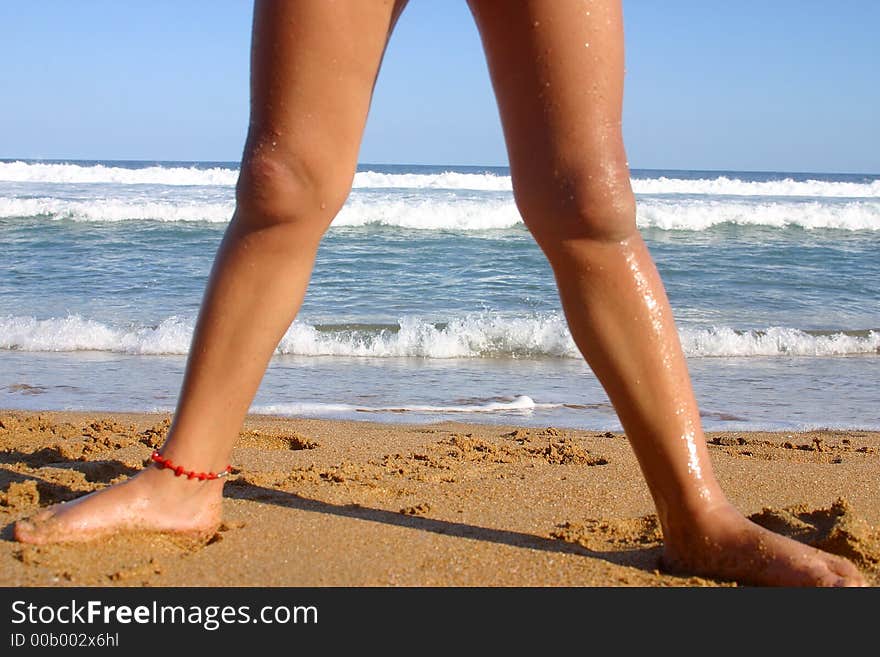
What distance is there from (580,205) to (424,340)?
15.3 ft

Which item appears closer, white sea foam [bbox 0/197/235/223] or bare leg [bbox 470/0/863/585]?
bare leg [bbox 470/0/863/585]

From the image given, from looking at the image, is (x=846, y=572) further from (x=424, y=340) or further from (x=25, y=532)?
(x=424, y=340)

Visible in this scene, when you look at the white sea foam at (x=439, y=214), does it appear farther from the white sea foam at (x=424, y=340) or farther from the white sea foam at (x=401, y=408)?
the white sea foam at (x=401, y=408)

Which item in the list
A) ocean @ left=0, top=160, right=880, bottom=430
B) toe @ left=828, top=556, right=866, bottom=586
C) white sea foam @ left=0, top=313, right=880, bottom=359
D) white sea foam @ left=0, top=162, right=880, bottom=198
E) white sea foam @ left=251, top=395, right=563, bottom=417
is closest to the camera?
toe @ left=828, top=556, right=866, bottom=586

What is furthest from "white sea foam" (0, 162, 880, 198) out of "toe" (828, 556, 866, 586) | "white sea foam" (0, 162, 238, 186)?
"toe" (828, 556, 866, 586)

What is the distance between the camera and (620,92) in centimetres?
162

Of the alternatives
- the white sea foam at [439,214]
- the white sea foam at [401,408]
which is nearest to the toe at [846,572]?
the white sea foam at [401,408]

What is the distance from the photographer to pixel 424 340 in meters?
6.22

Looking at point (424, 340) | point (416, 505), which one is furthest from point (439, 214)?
point (416, 505)

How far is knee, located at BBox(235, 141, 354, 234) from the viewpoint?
5.40ft

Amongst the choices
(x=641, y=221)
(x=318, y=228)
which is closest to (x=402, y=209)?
(x=641, y=221)

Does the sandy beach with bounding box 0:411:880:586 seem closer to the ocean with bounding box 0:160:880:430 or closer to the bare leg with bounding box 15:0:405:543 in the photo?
the bare leg with bounding box 15:0:405:543
